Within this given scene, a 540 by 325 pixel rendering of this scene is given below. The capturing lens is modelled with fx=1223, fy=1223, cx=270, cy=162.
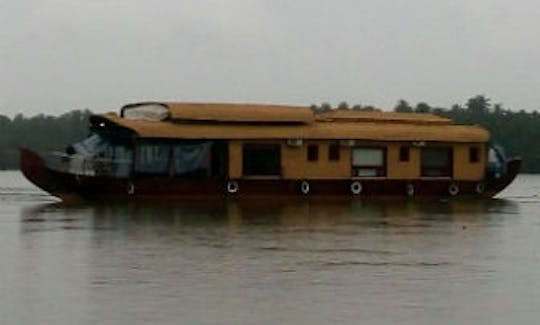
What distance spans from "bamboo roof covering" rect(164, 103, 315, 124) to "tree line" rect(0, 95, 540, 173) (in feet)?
159

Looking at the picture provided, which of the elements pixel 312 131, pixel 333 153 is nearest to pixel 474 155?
pixel 333 153

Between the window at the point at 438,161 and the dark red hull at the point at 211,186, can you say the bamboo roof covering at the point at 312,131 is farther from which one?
the dark red hull at the point at 211,186

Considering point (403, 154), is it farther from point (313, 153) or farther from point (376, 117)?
point (313, 153)

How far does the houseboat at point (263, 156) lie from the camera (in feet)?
126

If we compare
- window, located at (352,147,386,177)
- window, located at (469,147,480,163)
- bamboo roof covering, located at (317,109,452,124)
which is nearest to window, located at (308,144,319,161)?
window, located at (352,147,386,177)

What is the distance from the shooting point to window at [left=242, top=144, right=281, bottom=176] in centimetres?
4053

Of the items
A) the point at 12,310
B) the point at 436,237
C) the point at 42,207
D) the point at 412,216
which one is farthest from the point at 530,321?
the point at 42,207

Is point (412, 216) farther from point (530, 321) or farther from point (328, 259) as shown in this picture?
point (530, 321)

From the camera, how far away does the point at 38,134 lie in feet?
468

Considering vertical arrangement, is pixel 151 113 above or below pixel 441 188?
above

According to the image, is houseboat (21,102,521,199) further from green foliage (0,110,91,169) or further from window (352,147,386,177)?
green foliage (0,110,91,169)

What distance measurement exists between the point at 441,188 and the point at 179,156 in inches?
380

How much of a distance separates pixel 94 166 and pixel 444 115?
78280 millimetres

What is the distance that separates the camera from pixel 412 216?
29578 millimetres
